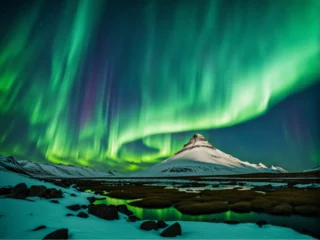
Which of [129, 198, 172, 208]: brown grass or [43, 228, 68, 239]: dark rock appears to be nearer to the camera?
[43, 228, 68, 239]: dark rock

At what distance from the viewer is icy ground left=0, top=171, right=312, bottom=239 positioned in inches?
757

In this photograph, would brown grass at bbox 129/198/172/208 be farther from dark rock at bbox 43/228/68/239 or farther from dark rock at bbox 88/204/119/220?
dark rock at bbox 43/228/68/239

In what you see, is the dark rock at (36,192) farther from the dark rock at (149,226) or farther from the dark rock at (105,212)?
the dark rock at (149,226)

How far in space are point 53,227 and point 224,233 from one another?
51.6 feet

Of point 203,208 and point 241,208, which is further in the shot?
point 241,208

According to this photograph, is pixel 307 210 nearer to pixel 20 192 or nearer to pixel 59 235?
pixel 59 235

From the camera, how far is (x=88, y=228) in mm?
21000

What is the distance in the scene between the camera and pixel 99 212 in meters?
27.6

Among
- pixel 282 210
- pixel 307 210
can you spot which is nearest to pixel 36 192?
pixel 282 210

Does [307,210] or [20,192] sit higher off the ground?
[20,192]

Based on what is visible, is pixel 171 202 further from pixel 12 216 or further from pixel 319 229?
pixel 12 216

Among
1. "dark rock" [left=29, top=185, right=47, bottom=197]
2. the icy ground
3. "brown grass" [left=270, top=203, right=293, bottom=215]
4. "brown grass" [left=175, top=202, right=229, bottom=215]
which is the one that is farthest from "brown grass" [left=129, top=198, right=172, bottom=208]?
the icy ground

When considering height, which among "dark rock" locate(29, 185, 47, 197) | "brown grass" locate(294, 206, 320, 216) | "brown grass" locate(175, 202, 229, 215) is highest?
"dark rock" locate(29, 185, 47, 197)

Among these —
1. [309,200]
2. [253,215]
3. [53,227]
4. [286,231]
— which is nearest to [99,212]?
[53,227]
